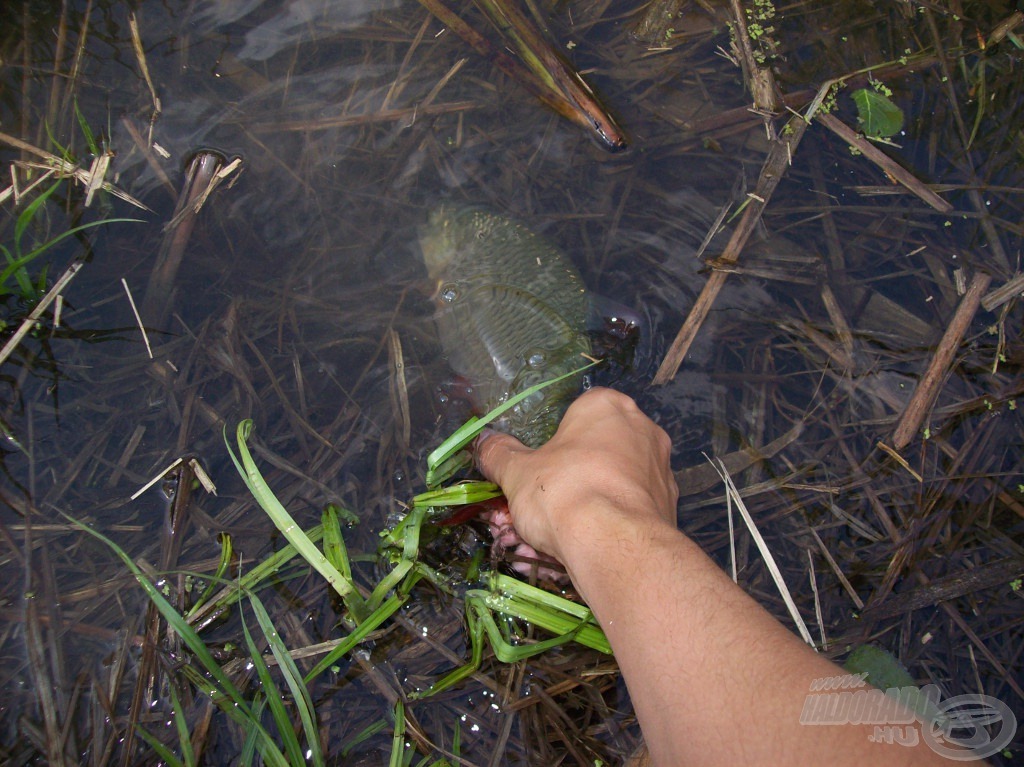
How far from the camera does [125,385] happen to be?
8.75 ft

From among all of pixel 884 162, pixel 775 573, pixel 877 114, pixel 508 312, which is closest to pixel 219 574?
pixel 508 312

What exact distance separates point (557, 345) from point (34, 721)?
2303 millimetres

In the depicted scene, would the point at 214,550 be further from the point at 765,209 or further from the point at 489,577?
the point at 765,209

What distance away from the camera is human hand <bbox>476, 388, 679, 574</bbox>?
5.90 ft

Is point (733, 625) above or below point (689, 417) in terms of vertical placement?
above

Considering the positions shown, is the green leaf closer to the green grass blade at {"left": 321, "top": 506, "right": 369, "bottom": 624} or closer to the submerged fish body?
the submerged fish body

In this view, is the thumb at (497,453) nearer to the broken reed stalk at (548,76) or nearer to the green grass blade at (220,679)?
the green grass blade at (220,679)

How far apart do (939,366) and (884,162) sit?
1.03 metres

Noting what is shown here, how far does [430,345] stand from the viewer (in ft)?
9.82

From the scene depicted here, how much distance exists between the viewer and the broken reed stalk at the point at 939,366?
108 inches

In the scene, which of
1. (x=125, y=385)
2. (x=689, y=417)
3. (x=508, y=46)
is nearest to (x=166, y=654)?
(x=125, y=385)

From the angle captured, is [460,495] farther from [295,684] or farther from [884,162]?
[884,162]

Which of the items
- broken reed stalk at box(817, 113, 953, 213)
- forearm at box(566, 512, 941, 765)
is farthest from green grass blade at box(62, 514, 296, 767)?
broken reed stalk at box(817, 113, 953, 213)

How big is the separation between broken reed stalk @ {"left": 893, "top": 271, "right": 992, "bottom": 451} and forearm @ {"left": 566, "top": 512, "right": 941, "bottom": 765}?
165 cm
